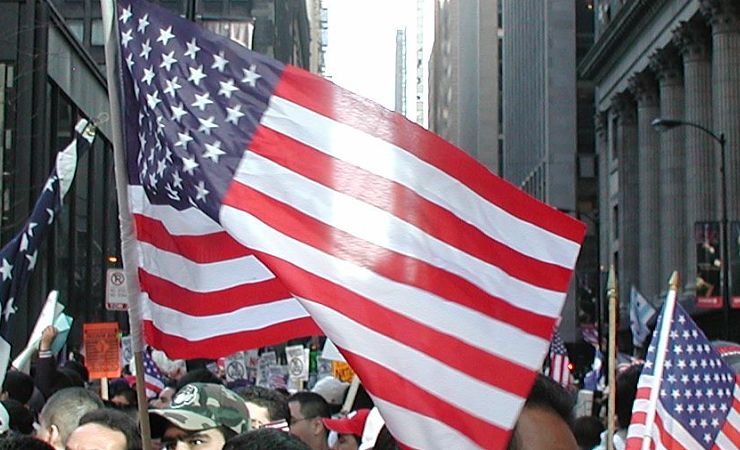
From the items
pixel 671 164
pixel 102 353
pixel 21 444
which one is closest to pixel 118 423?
pixel 21 444

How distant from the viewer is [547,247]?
18.1ft

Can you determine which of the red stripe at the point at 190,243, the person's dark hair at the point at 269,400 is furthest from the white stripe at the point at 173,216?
the person's dark hair at the point at 269,400

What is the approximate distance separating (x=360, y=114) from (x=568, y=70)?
89.2 meters

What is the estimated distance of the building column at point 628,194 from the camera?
70938mm

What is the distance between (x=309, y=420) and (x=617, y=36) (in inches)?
2487

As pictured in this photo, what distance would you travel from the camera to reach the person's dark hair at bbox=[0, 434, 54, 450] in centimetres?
496

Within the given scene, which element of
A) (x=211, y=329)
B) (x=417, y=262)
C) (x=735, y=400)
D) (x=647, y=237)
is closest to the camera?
(x=417, y=262)

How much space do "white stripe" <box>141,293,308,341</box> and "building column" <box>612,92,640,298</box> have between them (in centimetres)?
6391

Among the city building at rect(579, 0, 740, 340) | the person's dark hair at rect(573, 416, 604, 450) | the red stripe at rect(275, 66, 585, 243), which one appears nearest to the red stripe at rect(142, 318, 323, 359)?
the red stripe at rect(275, 66, 585, 243)

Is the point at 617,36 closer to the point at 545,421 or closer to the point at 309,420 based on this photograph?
the point at 309,420

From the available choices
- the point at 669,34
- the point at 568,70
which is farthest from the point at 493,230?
the point at 568,70

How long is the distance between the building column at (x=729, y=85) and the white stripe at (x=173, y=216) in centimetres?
4787

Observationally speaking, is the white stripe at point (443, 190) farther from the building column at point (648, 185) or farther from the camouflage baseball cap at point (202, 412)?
the building column at point (648, 185)

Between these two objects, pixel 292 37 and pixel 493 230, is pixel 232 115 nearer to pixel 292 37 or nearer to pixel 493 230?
pixel 493 230
